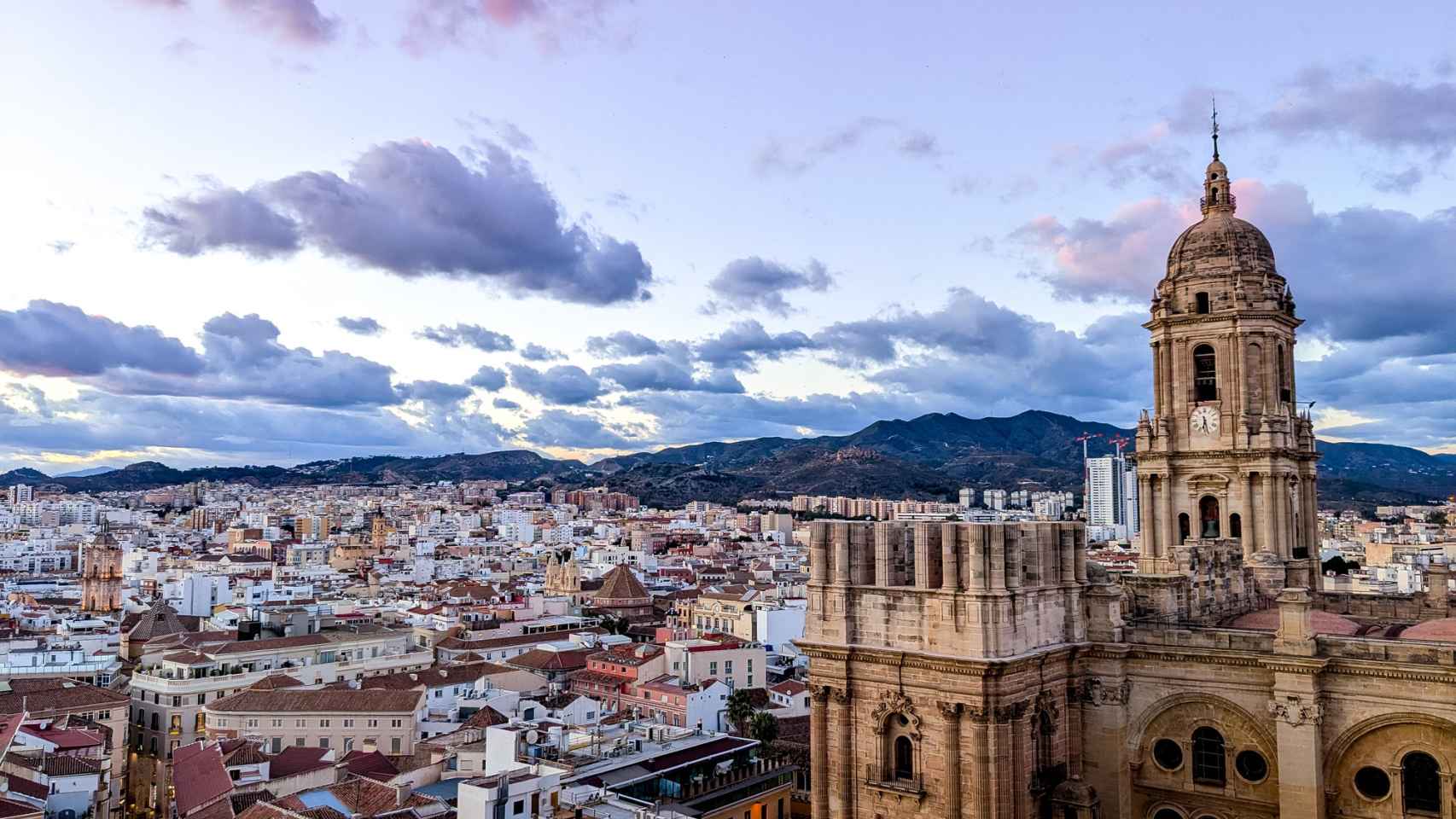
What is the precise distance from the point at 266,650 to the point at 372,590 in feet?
185

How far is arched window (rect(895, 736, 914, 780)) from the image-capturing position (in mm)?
29406

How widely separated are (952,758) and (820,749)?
3.78 metres

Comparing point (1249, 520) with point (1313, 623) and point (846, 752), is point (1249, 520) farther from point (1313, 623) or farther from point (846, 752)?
point (846, 752)

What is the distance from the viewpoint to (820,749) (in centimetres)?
3061

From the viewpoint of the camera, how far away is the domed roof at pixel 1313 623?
3073 cm

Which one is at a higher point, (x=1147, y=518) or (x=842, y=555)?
(x=1147, y=518)

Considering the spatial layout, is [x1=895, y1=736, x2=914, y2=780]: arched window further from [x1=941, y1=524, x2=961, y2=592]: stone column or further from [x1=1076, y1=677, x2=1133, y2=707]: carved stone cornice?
[x1=1076, y1=677, x2=1133, y2=707]: carved stone cornice

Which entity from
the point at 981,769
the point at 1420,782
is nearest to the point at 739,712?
the point at 981,769

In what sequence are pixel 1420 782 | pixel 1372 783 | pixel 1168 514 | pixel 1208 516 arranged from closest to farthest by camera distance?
pixel 1420 782 < pixel 1372 783 < pixel 1208 516 < pixel 1168 514

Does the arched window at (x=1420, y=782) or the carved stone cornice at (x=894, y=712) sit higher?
the carved stone cornice at (x=894, y=712)

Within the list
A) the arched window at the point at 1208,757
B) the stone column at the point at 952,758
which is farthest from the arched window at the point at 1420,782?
the stone column at the point at 952,758

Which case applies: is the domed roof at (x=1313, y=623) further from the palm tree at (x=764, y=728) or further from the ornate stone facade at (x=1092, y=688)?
the palm tree at (x=764, y=728)

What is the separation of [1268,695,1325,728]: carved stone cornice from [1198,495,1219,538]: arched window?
1055 cm

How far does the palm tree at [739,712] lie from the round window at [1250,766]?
130 feet
